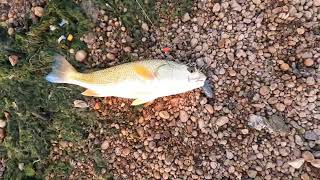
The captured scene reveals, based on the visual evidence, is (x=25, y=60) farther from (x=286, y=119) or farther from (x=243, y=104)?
(x=286, y=119)

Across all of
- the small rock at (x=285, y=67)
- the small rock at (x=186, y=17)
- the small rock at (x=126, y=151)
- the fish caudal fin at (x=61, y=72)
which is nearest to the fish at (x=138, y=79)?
the fish caudal fin at (x=61, y=72)

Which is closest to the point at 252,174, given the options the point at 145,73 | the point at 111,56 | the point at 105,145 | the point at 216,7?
the point at 145,73

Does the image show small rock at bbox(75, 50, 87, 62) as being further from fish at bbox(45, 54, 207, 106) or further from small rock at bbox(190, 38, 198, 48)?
small rock at bbox(190, 38, 198, 48)

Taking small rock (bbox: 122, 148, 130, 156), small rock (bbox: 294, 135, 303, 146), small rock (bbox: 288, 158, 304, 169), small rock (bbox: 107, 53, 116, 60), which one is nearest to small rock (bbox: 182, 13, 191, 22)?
small rock (bbox: 107, 53, 116, 60)

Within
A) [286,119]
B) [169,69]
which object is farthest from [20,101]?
[286,119]

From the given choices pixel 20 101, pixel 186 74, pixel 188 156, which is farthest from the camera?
Answer: pixel 20 101

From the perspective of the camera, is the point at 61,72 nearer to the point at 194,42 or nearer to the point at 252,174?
the point at 194,42

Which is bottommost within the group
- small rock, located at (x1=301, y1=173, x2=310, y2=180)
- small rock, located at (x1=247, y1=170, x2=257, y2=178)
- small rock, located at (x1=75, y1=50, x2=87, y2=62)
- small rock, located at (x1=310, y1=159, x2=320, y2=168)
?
small rock, located at (x1=247, y1=170, x2=257, y2=178)
